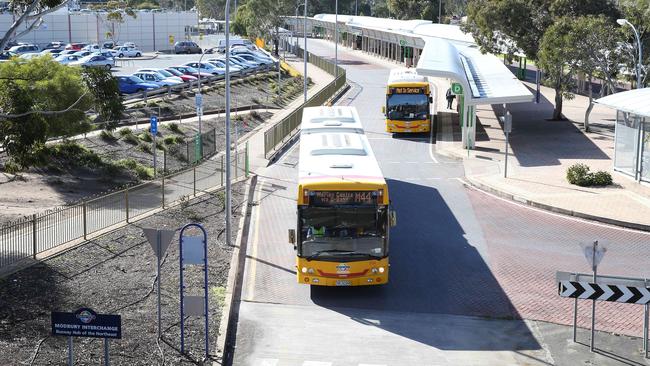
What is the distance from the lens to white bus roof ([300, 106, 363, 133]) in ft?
91.5

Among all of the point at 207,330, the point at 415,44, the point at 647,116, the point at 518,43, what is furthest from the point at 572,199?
the point at 415,44

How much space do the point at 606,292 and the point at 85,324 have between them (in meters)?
9.06

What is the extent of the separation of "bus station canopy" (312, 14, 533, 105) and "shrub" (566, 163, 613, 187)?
6.61 metres

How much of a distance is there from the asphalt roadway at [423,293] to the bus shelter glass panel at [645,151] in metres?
5.88

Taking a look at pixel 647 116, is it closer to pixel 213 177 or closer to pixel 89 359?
pixel 213 177

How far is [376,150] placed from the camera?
40219 millimetres

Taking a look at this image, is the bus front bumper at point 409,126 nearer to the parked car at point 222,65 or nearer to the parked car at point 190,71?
the parked car at point 190,71

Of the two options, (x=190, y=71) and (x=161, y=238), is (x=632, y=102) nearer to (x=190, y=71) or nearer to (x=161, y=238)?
(x=161, y=238)

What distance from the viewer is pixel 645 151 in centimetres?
3225

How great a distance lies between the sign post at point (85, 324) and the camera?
45.7ft

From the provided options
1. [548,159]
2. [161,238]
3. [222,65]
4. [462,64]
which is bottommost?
[548,159]

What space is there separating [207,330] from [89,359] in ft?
6.55

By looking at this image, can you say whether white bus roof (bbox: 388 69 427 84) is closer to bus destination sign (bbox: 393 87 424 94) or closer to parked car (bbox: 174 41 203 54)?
bus destination sign (bbox: 393 87 424 94)


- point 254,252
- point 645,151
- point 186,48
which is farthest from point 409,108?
point 186,48
